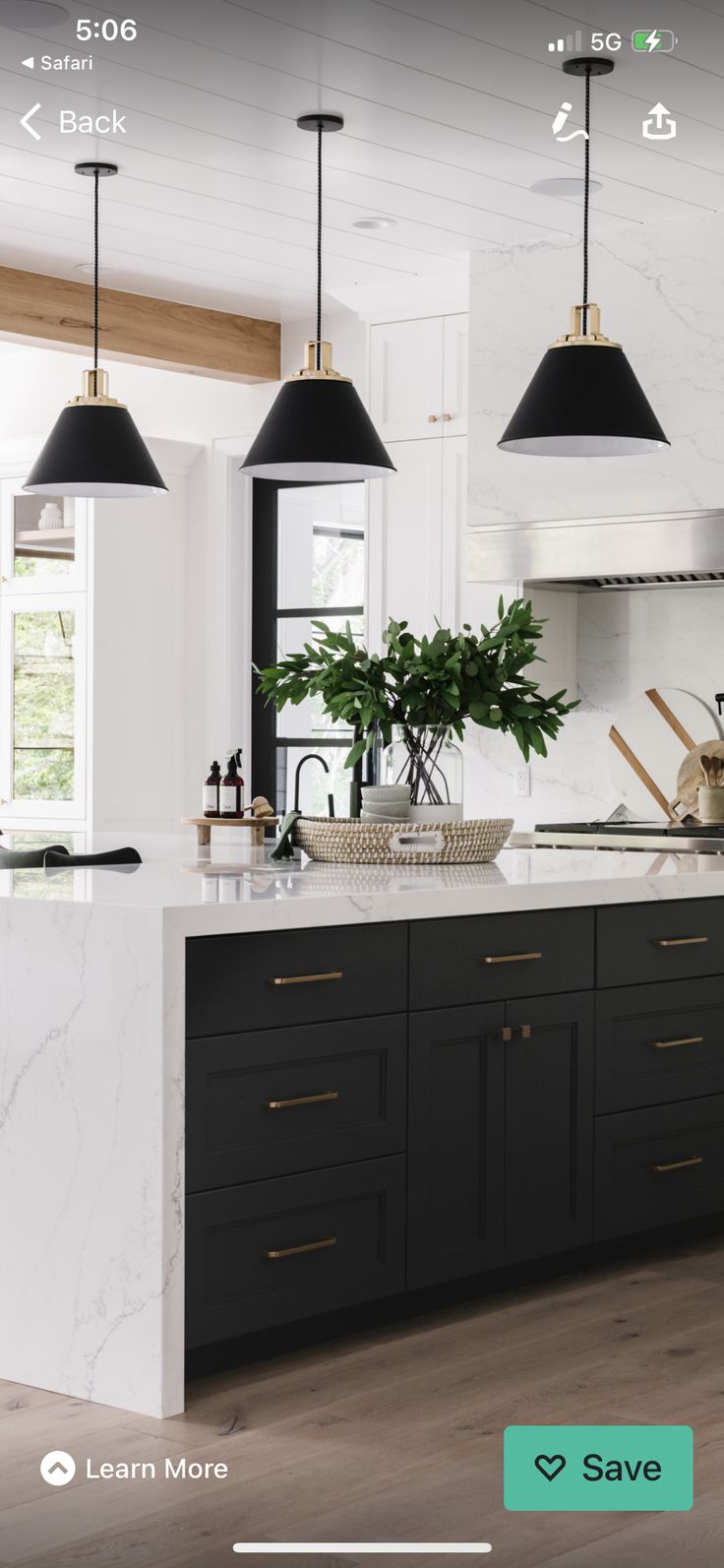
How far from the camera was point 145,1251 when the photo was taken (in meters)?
2.73

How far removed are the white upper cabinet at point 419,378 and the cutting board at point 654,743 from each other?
1.04 metres

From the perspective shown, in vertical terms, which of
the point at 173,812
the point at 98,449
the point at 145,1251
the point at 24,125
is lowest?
the point at 145,1251

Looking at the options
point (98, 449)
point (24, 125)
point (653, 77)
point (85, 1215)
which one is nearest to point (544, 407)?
point (653, 77)

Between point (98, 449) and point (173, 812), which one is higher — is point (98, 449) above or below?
above

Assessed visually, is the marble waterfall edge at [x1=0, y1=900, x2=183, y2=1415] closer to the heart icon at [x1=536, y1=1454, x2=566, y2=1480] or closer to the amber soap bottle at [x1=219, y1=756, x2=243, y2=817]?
the heart icon at [x1=536, y1=1454, x2=566, y2=1480]

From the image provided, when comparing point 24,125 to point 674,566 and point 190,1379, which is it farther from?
point 190,1379

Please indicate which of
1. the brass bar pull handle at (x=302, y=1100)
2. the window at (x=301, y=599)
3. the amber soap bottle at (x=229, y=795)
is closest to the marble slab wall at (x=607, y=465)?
the window at (x=301, y=599)

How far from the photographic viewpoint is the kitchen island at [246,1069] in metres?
2.74

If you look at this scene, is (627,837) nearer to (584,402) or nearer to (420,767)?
(420,767)

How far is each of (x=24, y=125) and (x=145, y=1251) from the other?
2688 millimetres

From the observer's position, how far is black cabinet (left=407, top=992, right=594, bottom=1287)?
316cm

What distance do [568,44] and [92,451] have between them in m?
1.34

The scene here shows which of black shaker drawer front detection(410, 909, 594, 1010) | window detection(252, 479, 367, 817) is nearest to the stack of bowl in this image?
black shaker drawer front detection(410, 909, 594, 1010)

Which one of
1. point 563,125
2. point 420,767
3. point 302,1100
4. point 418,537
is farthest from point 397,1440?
point 418,537
